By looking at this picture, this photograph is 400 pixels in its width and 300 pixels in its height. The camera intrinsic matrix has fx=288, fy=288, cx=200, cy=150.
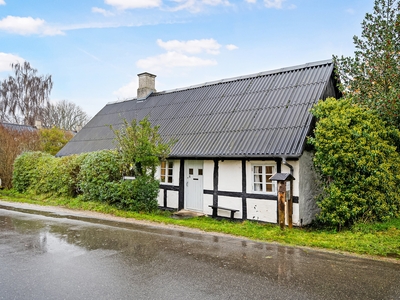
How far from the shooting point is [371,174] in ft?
26.4

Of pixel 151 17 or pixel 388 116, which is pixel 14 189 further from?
pixel 388 116

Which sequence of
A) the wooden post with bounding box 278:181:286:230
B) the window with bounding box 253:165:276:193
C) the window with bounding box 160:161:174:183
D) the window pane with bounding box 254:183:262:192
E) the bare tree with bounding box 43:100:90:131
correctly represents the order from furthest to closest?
the bare tree with bounding box 43:100:90:131, the window with bounding box 160:161:174:183, the window pane with bounding box 254:183:262:192, the window with bounding box 253:165:276:193, the wooden post with bounding box 278:181:286:230

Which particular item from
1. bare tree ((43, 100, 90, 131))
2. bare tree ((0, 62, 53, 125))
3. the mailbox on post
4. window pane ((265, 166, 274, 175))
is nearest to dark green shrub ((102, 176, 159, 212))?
window pane ((265, 166, 274, 175))

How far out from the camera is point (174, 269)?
492 centimetres

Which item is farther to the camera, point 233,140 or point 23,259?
point 233,140

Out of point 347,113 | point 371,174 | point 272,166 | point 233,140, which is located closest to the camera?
point 371,174

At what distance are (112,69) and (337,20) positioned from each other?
13.3 m

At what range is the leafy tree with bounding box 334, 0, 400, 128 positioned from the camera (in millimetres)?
8219

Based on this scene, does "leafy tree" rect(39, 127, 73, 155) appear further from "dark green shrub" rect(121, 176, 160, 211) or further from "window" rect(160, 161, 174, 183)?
"dark green shrub" rect(121, 176, 160, 211)

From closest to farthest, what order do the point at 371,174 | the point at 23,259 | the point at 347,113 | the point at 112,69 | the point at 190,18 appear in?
1. the point at 23,259
2. the point at 371,174
3. the point at 347,113
4. the point at 190,18
5. the point at 112,69

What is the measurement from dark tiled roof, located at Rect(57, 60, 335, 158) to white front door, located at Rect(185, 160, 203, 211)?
0.65m

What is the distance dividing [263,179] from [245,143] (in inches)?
57.3

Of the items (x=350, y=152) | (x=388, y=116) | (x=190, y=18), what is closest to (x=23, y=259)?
(x=350, y=152)

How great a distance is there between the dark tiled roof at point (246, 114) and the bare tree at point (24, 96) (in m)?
25.8
